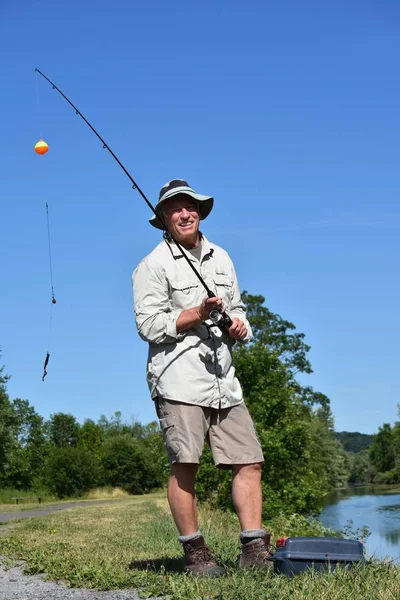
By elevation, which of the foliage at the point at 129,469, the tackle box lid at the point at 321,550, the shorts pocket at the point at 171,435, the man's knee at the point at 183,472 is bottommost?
the tackle box lid at the point at 321,550

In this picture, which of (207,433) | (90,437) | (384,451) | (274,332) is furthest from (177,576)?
(384,451)

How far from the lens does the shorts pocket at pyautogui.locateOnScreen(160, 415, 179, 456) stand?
445 centimetres

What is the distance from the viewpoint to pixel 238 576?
13.1 feet

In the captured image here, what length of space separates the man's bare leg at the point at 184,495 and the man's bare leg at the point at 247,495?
0.25m

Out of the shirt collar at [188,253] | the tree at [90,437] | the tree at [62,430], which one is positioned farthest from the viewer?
the tree at [62,430]

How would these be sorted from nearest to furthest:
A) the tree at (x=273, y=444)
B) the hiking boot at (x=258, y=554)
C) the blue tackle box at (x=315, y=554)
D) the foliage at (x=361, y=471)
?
the blue tackle box at (x=315, y=554) < the hiking boot at (x=258, y=554) < the tree at (x=273, y=444) < the foliage at (x=361, y=471)

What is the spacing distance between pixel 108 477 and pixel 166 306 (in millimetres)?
46644

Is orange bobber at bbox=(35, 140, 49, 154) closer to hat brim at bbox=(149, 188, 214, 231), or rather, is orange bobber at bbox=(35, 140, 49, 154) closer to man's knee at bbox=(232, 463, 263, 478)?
hat brim at bbox=(149, 188, 214, 231)

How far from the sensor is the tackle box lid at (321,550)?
4.02 m

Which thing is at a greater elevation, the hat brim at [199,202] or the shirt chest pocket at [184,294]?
the hat brim at [199,202]

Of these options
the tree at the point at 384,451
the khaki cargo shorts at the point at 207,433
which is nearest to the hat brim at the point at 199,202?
the khaki cargo shorts at the point at 207,433

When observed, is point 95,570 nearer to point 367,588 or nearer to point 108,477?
point 367,588

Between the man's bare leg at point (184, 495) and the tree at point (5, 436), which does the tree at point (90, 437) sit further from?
the man's bare leg at point (184, 495)

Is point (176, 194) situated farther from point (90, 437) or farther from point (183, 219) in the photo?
point (90, 437)
